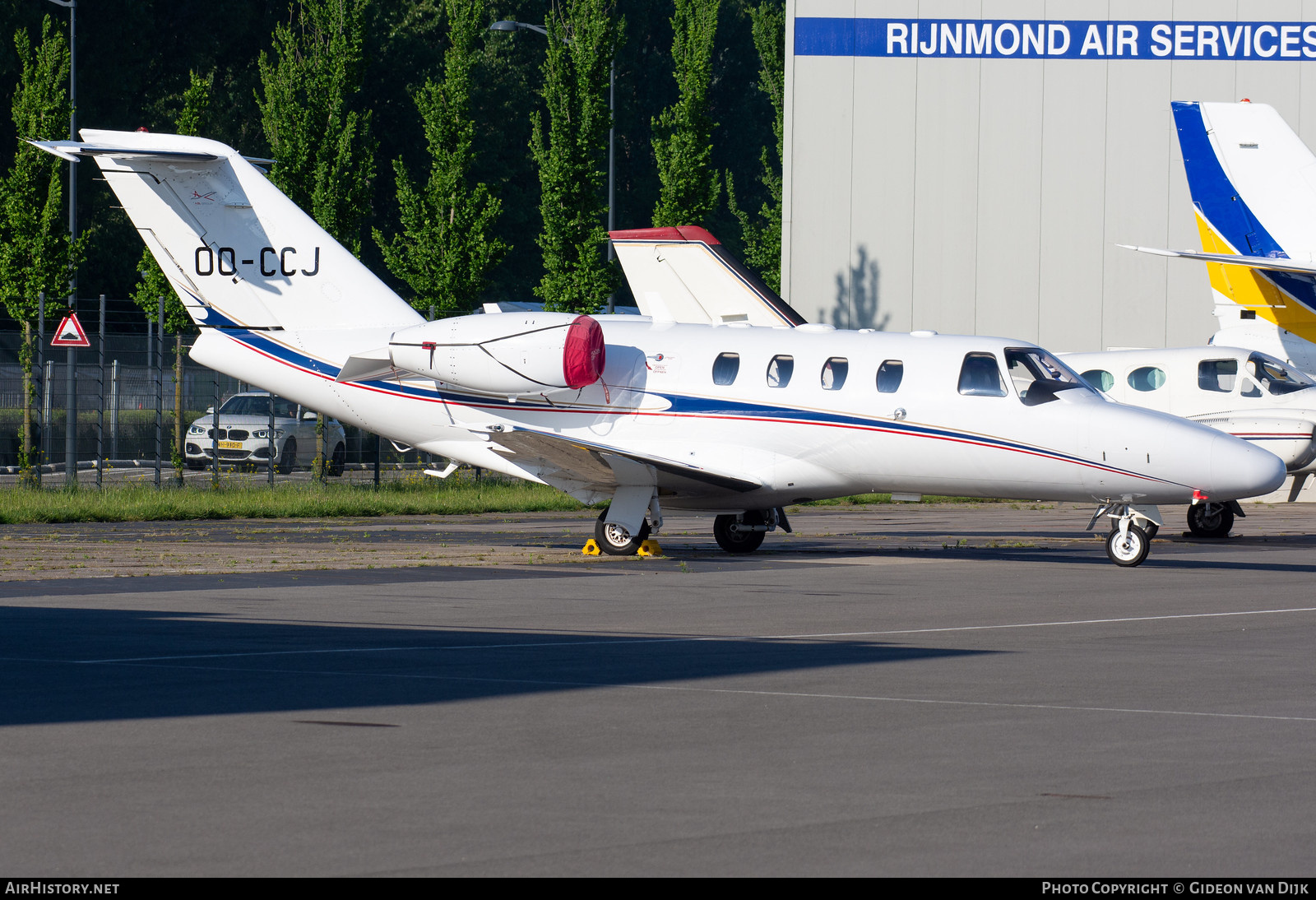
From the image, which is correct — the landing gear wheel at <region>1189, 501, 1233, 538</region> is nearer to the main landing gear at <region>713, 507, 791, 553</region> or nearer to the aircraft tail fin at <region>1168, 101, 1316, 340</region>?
the aircraft tail fin at <region>1168, 101, 1316, 340</region>

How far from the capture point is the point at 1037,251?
3712cm

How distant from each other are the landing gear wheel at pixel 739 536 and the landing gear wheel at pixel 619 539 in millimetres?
1479

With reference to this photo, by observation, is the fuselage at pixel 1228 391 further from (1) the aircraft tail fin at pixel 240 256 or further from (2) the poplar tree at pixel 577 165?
(2) the poplar tree at pixel 577 165

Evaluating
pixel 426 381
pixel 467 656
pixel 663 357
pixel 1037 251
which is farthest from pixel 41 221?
pixel 467 656

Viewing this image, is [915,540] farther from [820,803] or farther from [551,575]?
[820,803]

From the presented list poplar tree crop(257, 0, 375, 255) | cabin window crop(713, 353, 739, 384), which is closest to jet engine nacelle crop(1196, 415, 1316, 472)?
cabin window crop(713, 353, 739, 384)

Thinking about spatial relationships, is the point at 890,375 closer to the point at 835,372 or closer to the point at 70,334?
the point at 835,372

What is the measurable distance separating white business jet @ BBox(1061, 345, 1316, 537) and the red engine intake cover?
9508 millimetres

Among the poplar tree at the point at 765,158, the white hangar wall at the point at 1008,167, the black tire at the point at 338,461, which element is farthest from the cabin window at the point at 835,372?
the poplar tree at the point at 765,158

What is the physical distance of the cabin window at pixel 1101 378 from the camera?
26.7m

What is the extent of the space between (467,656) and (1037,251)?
27925 mm

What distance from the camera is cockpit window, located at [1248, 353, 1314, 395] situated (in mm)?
25203

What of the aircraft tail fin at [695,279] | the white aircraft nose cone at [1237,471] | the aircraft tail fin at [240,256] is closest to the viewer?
the white aircraft nose cone at [1237,471]
